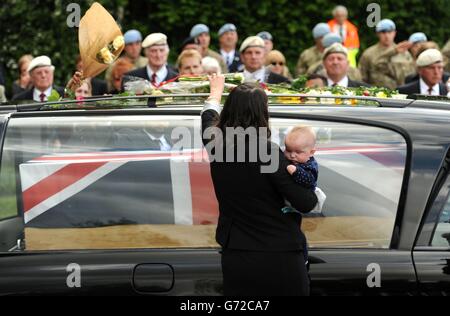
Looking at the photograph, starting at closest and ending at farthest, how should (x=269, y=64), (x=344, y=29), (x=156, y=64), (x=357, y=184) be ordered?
1. (x=357, y=184)
2. (x=156, y=64)
3. (x=269, y=64)
4. (x=344, y=29)

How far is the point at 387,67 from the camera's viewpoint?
13531 mm

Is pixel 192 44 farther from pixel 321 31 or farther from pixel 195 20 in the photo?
pixel 195 20

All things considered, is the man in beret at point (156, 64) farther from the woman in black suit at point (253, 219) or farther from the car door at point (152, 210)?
the woman in black suit at point (253, 219)

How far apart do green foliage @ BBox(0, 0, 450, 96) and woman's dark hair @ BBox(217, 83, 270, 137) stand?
10.1 meters

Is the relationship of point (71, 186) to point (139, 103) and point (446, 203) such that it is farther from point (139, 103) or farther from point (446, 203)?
point (446, 203)

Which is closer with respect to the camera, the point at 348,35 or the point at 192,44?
the point at 192,44

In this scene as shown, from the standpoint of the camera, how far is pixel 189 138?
5109 mm

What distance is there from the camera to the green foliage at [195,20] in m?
15.0

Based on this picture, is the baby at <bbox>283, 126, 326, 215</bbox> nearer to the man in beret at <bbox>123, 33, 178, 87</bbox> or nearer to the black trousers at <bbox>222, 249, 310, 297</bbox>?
the black trousers at <bbox>222, 249, 310, 297</bbox>

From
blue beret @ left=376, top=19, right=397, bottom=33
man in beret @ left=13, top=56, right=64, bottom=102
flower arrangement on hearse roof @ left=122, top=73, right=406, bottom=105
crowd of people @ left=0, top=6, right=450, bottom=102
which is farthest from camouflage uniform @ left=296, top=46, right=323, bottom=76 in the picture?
flower arrangement on hearse roof @ left=122, top=73, right=406, bottom=105

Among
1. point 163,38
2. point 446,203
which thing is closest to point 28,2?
point 163,38

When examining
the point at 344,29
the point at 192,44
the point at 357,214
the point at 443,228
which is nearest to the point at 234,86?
the point at 357,214

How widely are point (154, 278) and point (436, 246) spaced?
1244 mm
